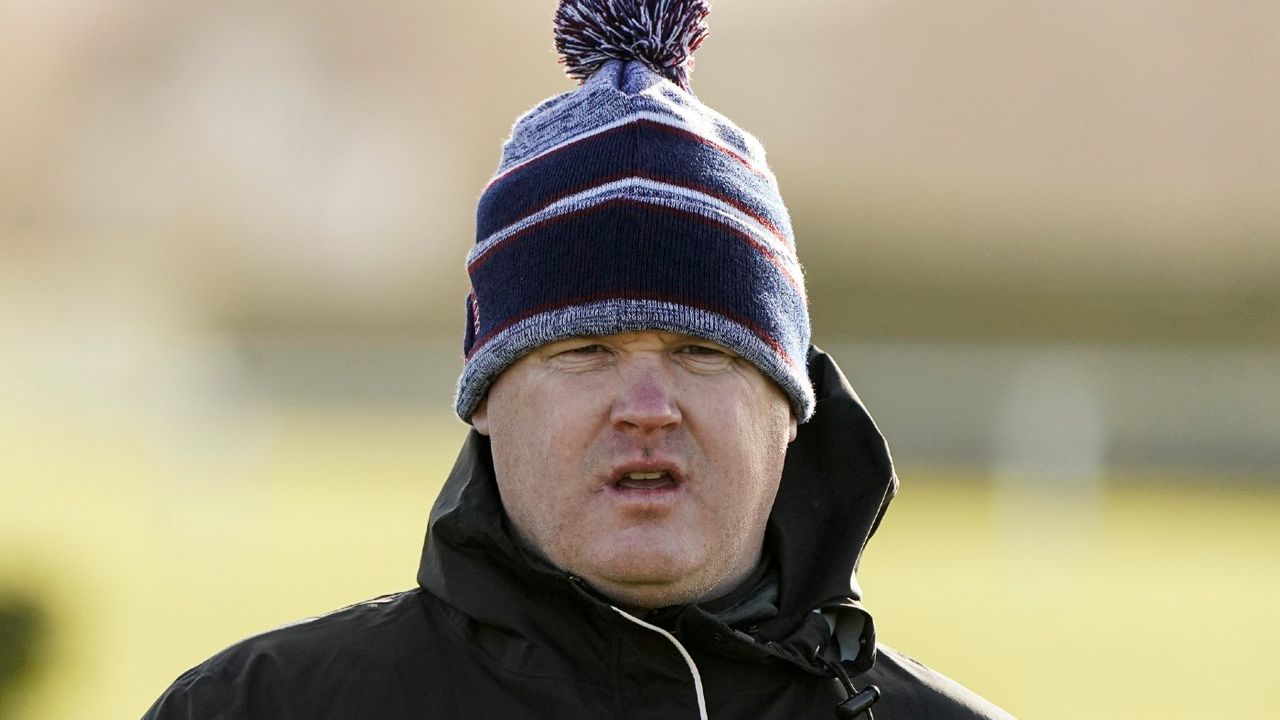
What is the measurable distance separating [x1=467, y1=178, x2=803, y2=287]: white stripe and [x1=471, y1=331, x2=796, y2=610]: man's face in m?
0.16

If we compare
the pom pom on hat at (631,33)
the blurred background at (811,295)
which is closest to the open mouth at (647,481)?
the pom pom on hat at (631,33)

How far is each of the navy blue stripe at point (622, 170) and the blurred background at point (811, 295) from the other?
4043 mm

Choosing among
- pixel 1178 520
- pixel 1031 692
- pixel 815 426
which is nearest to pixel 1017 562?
pixel 1178 520

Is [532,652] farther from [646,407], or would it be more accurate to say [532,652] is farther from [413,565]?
[413,565]

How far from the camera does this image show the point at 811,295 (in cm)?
1958

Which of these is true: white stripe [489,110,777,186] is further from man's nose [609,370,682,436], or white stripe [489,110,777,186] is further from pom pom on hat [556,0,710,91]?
man's nose [609,370,682,436]

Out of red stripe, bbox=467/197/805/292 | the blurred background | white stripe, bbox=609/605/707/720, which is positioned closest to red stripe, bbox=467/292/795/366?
red stripe, bbox=467/197/805/292

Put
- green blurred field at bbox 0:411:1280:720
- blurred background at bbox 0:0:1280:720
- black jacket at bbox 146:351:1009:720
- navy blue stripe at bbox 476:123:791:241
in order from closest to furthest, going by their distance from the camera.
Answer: black jacket at bbox 146:351:1009:720 → navy blue stripe at bbox 476:123:791:241 → green blurred field at bbox 0:411:1280:720 → blurred background at bbox 0:0:1280:720

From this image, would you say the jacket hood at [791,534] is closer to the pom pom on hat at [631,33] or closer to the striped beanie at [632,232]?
the striped beanie at [632,232]

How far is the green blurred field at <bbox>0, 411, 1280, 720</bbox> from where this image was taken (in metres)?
8.08

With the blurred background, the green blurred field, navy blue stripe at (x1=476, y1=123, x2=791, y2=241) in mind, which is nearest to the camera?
navy blue stripe at (x1=476, y1=123, x2=791, y2=241)

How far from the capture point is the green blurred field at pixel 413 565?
8078 millimetres

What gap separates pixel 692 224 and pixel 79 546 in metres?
9.57

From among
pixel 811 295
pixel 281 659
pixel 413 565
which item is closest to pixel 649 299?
pixel 281 659
